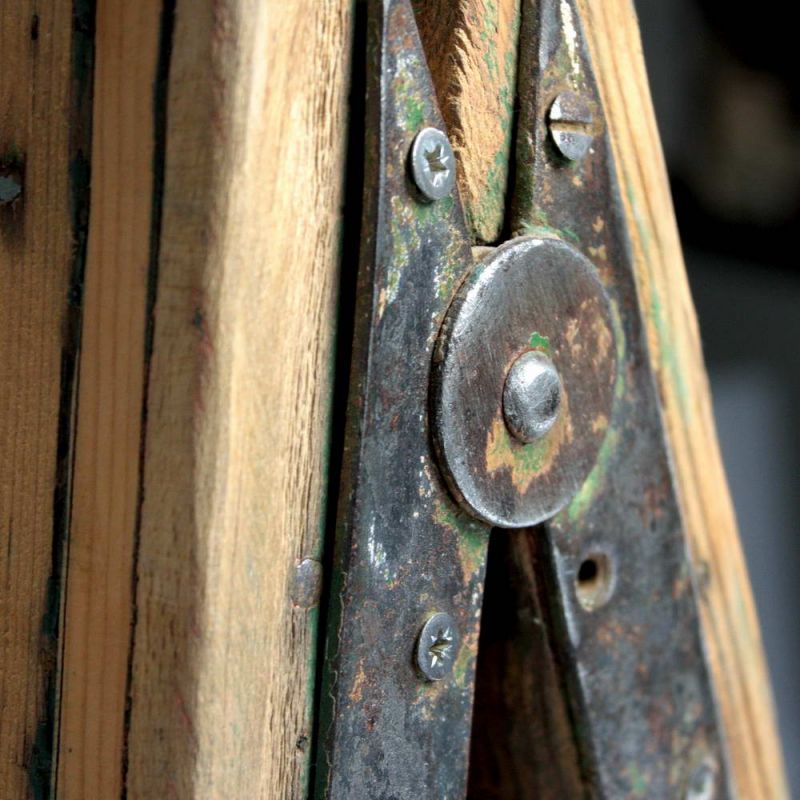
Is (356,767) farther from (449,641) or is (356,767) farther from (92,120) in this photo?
(92,120)

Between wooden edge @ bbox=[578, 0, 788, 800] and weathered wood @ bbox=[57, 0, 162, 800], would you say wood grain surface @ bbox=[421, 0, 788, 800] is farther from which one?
weathered wood @ bbox=[57, 0, 162, 800]

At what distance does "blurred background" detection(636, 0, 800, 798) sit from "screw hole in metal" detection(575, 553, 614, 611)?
0.96m

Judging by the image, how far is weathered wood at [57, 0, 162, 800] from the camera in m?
0.45

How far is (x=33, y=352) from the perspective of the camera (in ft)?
1.64

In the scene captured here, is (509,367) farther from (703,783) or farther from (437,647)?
(703,783)

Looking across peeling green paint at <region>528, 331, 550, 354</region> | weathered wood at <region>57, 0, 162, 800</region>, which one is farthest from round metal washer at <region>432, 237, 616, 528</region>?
weathered wood at <region>57, 0, 162, 800</region>

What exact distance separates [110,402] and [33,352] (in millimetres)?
56

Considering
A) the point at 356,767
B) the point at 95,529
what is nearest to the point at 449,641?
the point at 356,767

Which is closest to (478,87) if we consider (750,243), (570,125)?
(570,125)

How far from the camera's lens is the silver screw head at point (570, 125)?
0.57 meters

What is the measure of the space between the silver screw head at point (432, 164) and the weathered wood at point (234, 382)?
3 cm

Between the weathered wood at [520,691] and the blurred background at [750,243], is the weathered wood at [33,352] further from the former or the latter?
the blurred background at [750,243]

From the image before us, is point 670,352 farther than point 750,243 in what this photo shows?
No

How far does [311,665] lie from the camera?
50 cm
